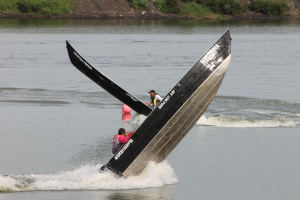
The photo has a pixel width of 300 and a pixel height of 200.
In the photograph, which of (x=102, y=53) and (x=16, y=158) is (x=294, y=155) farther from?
(x=102, y=53)

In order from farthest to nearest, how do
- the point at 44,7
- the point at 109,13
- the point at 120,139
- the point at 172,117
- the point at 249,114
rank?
the point at 109,13 → the point at 44,7 → the point at 249,114 → the point at 120,139 → the point at 172,117

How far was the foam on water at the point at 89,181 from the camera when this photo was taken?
72.4ft

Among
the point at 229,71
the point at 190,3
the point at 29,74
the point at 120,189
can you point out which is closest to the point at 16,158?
the point at 120,189

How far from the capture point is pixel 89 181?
22469 mm

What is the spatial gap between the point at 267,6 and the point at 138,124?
343 ft

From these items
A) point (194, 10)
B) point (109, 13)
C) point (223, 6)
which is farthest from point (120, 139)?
point (223, 6)

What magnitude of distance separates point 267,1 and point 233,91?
9334 cm

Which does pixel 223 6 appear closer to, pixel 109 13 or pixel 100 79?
pixel 109 13

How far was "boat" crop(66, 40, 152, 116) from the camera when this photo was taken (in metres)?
29.5

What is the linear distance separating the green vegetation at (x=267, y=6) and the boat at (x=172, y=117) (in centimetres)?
11286

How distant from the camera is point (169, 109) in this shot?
21656 millimetres

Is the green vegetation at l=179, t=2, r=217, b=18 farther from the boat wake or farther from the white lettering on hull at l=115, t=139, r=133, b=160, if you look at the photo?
the white lettering on hull at l=115, t=139, r=133, b=160

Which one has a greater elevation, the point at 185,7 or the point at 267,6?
the point at 267,6

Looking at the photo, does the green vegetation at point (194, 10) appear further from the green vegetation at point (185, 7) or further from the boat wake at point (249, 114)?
the boat wake at point (249, 114)
